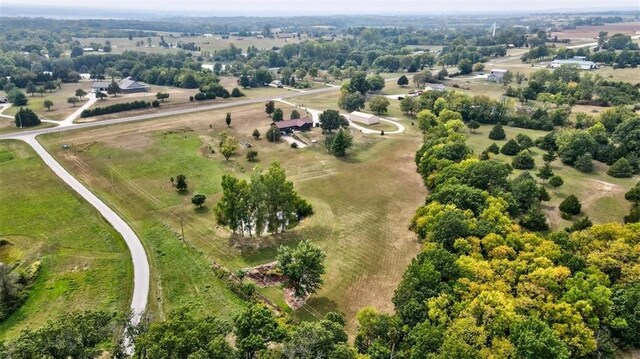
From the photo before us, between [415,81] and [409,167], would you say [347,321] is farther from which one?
[415,81]

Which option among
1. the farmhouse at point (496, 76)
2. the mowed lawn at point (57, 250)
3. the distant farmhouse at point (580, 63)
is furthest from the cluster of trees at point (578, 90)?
the mowed lawn at point (57, 250)

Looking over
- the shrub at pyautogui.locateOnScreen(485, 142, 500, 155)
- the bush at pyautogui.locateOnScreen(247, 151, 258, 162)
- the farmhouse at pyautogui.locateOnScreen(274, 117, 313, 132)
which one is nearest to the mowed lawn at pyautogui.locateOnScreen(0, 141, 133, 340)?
the bush at pyautogui.locateOnScreen(247, 151, 258, 162)

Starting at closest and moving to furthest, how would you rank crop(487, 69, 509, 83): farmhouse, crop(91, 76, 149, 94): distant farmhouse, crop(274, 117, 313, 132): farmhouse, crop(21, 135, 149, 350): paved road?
crop(21, 135, 149, 350): paved road < crop(274, 117, 313, 132): farmhouse < crop(91, 76, 149, 94): distant farmhouse < crop(487, 69, 509, 83): farmhouse

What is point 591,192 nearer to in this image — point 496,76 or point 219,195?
point 219,195

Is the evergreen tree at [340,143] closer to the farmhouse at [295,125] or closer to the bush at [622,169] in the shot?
the farmhouse at [295,125]

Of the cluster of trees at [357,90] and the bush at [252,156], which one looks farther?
the cluster of trees at [357,90]

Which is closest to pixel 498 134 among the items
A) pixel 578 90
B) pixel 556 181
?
pixel 556 181

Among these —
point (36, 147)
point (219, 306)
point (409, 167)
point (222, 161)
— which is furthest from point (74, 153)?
point (409, 167)

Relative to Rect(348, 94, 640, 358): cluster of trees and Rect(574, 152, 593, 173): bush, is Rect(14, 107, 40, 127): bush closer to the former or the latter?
Rect(348, 94, 640, 358): cluster of trees
